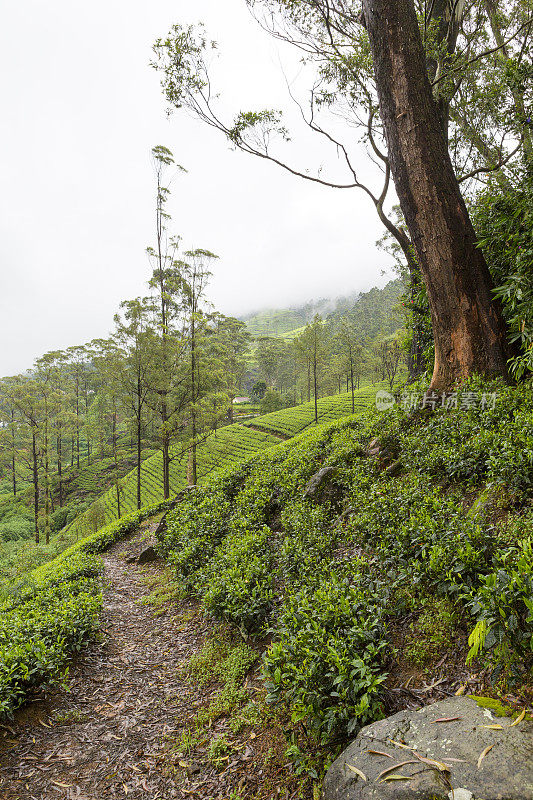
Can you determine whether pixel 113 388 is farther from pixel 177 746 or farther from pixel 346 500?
pixel 177 746

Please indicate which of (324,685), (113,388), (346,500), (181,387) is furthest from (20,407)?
(324,685)

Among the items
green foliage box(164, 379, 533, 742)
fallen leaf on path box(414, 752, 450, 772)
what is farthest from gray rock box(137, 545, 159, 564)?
fallen leaf on path box(414, 752, 450, 772)

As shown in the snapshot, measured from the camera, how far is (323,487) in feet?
19.9

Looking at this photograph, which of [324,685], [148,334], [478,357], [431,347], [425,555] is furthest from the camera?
[148,334]

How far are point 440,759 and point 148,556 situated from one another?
28.6 ft

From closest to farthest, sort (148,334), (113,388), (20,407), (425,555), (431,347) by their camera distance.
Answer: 1. (425,555)
2. (431,347)
3. (148,334)
4. (113,388)
5. (20,407)

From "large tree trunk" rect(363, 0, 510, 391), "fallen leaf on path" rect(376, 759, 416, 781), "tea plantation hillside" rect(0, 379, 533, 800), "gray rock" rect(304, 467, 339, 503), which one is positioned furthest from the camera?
"gray rock" rect(304, 467, 339, 503)

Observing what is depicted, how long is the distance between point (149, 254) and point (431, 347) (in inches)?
619

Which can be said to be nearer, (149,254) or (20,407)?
(149,254)

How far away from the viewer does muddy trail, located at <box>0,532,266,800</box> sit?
2.96 m

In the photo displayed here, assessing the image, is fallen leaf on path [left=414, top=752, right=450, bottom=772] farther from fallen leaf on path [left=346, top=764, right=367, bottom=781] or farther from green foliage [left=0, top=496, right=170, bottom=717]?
green foliage [left=0, top=496, right=170, bottom=717]

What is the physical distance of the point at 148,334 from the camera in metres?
16.0

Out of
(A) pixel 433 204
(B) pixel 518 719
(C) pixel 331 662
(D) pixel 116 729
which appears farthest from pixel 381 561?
(A) pixel 433 204

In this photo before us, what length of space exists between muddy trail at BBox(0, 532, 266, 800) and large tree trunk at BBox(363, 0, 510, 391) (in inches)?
211
